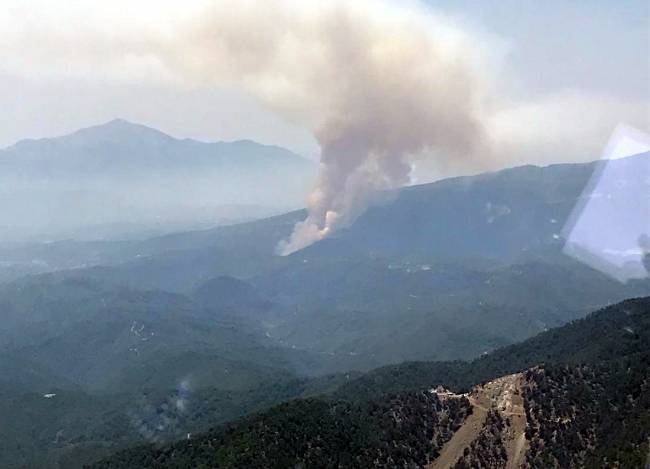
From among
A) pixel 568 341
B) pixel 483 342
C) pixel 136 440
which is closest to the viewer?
pixel 568 341

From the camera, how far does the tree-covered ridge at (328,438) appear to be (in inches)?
2346

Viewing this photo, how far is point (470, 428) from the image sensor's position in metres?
→ 64.1

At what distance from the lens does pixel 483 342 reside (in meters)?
174

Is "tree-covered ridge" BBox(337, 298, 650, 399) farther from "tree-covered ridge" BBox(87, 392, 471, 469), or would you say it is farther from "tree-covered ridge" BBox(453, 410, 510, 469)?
"tree-covered ridge" BBox(453, 410, 510, 469)

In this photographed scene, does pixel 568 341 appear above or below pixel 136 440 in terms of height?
above

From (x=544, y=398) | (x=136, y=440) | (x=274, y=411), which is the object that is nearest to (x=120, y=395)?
(x=136, y=440)

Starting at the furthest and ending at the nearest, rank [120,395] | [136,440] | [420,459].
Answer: [120,395] < [136,440] < [420,459]

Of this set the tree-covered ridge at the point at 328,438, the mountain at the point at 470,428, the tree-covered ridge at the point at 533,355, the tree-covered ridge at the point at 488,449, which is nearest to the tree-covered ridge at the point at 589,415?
the mountain at the point at 470,428

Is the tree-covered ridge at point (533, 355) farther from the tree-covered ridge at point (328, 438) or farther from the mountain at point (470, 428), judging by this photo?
the tree-covered ridge at point (328, 438)

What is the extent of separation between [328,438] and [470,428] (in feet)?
44.3

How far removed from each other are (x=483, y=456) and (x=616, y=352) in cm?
2053

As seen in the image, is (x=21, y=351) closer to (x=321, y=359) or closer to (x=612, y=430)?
(x=321, y=359)

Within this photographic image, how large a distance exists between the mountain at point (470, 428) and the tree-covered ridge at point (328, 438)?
4.0 inches

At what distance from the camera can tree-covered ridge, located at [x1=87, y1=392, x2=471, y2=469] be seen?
2346 inches
